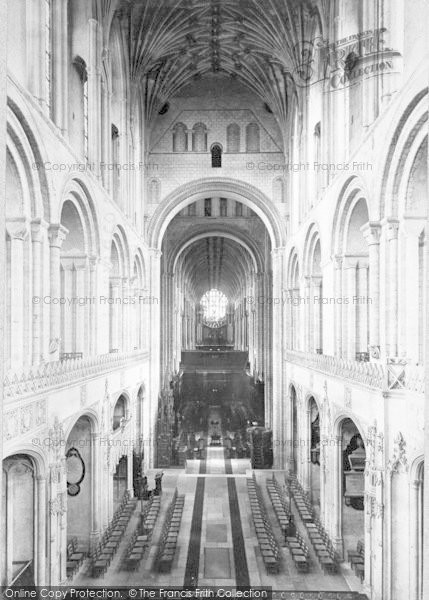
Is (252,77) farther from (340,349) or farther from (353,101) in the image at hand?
(340,349)

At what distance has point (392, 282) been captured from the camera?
494 inches

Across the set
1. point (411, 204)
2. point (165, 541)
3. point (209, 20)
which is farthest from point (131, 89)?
point (165, 541)

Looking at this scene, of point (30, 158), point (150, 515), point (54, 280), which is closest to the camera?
point (30, 158)

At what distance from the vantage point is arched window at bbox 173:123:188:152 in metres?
29.6

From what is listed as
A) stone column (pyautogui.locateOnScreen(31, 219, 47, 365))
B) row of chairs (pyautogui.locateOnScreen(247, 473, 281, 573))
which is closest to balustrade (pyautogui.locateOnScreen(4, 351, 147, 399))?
stone column (pyautogui.locateOnScreen(31, 219, 47, 365))

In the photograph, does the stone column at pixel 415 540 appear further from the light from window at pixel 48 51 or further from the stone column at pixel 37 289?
the light from window at pixel 48 51

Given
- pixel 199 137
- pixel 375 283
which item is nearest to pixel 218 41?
pixel 199 137

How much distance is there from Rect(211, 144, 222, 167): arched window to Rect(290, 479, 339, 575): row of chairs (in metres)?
17.1

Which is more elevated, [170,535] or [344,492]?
[344,492]

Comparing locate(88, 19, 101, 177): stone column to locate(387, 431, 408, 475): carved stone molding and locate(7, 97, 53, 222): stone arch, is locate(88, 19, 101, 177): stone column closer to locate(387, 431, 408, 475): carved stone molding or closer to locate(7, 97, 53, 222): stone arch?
locate(7, 97, 53, 222): stone arch

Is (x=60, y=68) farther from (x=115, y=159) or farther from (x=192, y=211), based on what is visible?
(x=192, y=211)

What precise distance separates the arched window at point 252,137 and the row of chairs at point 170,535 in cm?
1817

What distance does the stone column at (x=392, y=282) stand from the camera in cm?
1231

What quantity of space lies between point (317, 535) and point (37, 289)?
39.0 ft
